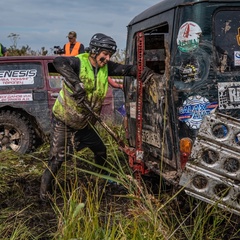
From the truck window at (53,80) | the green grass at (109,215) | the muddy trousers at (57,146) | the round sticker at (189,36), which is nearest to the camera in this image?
the green grass at (109,215)

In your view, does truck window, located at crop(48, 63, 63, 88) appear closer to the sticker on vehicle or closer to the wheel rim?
the sticker on vehicle

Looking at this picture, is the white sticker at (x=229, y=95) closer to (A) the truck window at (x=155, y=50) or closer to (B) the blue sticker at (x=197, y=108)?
(B) the blue sticker at (x=197, y=108)

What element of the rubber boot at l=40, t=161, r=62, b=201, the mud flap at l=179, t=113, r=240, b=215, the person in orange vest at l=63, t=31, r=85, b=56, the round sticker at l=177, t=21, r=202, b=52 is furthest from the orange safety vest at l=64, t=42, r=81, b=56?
the mud flap at l=179, t=113, r=240, b=215

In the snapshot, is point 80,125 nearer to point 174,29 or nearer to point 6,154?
point 174,29

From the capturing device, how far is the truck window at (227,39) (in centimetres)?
462

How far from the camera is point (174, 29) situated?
4.75 m

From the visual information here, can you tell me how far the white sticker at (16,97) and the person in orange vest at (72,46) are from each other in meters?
3.51

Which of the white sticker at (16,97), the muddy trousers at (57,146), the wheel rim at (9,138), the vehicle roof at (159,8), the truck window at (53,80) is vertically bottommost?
the wheel rim at (9,138)

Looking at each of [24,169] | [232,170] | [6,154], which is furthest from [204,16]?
[6,154]

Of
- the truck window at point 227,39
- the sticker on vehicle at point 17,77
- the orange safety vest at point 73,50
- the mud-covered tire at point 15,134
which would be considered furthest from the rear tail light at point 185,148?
the orange safety vest at point 73,50

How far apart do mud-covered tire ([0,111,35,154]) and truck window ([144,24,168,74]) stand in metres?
3.06

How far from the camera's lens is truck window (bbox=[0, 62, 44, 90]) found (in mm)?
8500

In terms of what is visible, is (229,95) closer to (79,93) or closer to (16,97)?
(79,93)

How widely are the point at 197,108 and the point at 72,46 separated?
780cm
